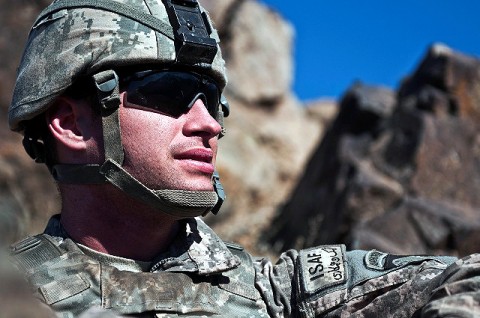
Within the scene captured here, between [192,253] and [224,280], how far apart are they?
140 mm

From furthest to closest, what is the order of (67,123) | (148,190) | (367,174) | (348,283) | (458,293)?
1. (367,174)
2. (67,123)
3. (348,283)
4. (148,190)
5. (458,293)

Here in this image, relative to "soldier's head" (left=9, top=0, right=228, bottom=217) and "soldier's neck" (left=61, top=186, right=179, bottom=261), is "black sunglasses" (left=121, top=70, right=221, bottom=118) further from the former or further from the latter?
"soldier's neck" (left=61, top=186, right=179, bottom=261)

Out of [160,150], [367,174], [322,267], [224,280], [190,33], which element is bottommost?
[367,174]

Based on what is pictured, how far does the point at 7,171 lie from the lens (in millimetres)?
10445

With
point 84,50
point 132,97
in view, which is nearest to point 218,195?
point 132,97

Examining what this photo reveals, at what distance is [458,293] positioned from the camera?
274cm

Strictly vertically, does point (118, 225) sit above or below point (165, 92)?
below

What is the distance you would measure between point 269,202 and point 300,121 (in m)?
4.70

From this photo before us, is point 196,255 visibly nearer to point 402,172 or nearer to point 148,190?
point 148,190

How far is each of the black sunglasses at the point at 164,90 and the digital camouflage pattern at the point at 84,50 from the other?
45 mm

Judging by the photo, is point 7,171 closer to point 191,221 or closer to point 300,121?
point 191,221

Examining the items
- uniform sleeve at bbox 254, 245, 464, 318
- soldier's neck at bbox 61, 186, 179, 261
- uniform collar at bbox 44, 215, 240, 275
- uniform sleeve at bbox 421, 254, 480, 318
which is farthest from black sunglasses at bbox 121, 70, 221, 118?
uniform sleeve at bbox 421, 254, 480, 318

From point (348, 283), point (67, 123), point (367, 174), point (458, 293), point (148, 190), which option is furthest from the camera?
point (367, 174)

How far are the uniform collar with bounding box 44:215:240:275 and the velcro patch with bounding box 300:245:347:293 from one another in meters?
0.24
